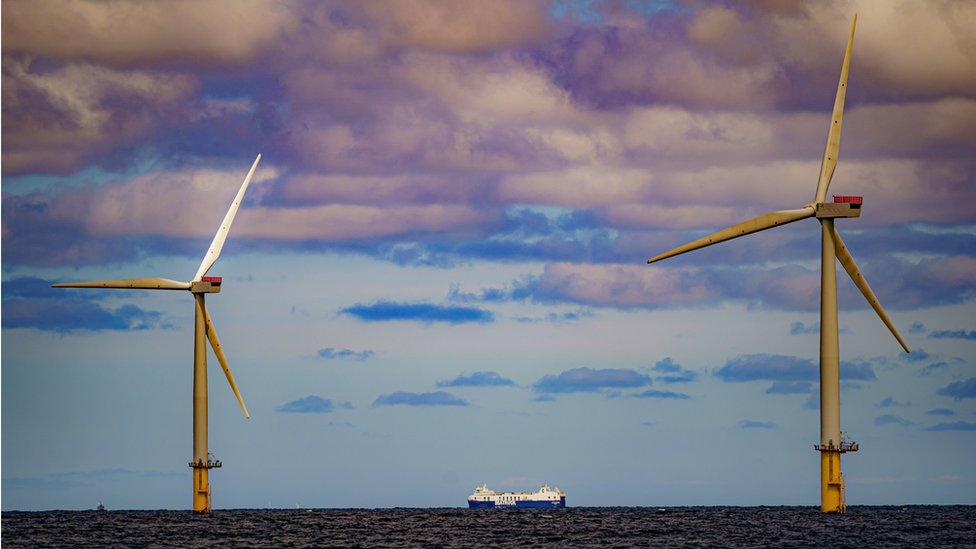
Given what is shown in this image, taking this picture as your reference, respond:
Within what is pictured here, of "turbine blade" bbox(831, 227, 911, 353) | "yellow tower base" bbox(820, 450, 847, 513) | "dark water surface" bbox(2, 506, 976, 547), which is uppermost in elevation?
"turbine blade" bbox(831, 227, 911, 353)

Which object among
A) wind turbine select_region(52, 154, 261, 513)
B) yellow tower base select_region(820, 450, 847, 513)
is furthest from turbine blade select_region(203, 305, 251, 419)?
yellow tower base select_region(820, 450, 847, 513)

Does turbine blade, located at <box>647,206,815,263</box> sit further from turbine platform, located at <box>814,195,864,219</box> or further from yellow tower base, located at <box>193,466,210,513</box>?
yellow tower base, located at <box>193,466,210,513</box>

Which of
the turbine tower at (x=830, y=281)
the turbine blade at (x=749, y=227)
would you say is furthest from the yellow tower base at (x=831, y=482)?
the turbine blade at (x=749, y=227)

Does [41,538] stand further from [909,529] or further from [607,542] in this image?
[909,529]

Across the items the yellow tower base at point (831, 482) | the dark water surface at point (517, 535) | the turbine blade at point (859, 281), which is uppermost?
the turbine blade at point (859, 281)

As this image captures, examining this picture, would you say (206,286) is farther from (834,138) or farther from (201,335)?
(834,138)

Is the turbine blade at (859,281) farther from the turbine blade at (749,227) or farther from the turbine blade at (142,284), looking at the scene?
the turbine blade at (142,284)

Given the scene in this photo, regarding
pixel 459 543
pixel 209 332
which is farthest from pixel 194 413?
pixel 459 543

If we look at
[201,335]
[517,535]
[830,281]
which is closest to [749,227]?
[830,281]

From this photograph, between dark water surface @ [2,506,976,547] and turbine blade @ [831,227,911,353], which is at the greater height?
turbine blade @ [831,227,911,353]
